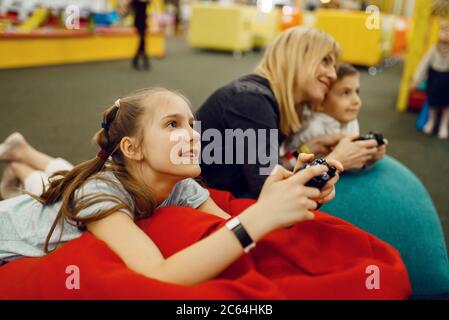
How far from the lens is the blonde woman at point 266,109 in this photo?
53.8 inches

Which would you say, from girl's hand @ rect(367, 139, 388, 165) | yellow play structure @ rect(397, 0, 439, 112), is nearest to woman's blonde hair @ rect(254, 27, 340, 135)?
girl's hand @ rect(367, 139, 388, 165)

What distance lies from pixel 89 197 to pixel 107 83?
4077mm

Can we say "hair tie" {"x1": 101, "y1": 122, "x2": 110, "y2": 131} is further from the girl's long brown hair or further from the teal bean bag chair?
the teal bean bag chair

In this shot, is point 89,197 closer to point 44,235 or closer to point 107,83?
point 44,235

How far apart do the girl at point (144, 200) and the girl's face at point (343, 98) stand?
2.70 feet

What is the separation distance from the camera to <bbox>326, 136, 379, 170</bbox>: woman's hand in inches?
59.6

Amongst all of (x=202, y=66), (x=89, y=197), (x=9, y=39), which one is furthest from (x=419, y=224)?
(x=202, y=66)

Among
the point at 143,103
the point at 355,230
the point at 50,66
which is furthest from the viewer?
the point at 50,66

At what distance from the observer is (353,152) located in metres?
1.52

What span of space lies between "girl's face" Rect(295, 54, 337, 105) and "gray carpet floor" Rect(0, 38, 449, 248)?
0.69 metres

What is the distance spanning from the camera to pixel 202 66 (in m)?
6.65

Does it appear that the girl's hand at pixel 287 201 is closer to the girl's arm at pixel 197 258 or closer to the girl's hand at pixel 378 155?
the girl's arm at pixel 197 258

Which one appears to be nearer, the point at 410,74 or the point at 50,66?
the point at 410,74

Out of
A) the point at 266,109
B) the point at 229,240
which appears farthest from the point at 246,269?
the point at 266,109
